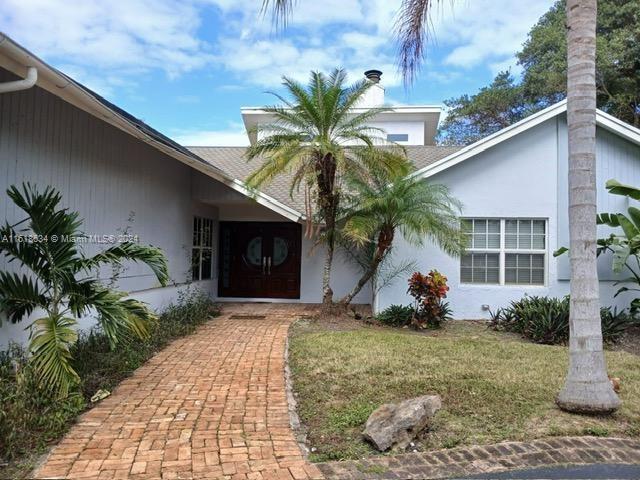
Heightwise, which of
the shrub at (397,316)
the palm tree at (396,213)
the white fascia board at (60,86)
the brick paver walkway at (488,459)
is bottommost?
the brick paver walkway at (488,459)

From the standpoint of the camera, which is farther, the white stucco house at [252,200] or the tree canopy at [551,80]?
the tree canopy at [551,80]

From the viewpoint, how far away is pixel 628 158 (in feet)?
36.3

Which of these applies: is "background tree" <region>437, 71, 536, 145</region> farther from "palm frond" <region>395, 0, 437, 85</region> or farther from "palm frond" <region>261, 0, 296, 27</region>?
"palm frond" <region>261, 0, 296, 27</region>

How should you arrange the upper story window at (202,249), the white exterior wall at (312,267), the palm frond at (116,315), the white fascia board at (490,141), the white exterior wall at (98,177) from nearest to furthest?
1. the palm frond at (116,315)
2. the white exterior wall at (98,177)
3. the white fascia board at (490,141)
4. the upper story window at (202,249)
5. the white exterior wall at (312,267)

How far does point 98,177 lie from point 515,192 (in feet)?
28.9

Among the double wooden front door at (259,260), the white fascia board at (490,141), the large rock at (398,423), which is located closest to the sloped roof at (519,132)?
the white fascia board at (490,141)

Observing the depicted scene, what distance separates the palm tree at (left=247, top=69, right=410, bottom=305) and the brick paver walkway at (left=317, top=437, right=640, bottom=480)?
21.3 ft

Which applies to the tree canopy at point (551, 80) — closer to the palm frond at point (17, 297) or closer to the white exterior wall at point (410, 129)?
the white exterior wall at point (410, 129)

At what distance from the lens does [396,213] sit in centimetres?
995

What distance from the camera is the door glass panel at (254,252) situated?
14461 millimetres

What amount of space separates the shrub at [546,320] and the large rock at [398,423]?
577cm

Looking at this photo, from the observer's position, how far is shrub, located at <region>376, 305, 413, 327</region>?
10703mm

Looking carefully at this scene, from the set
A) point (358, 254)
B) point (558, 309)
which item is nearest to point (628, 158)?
point (558, 309)

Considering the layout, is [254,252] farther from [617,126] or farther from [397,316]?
[617,126]
